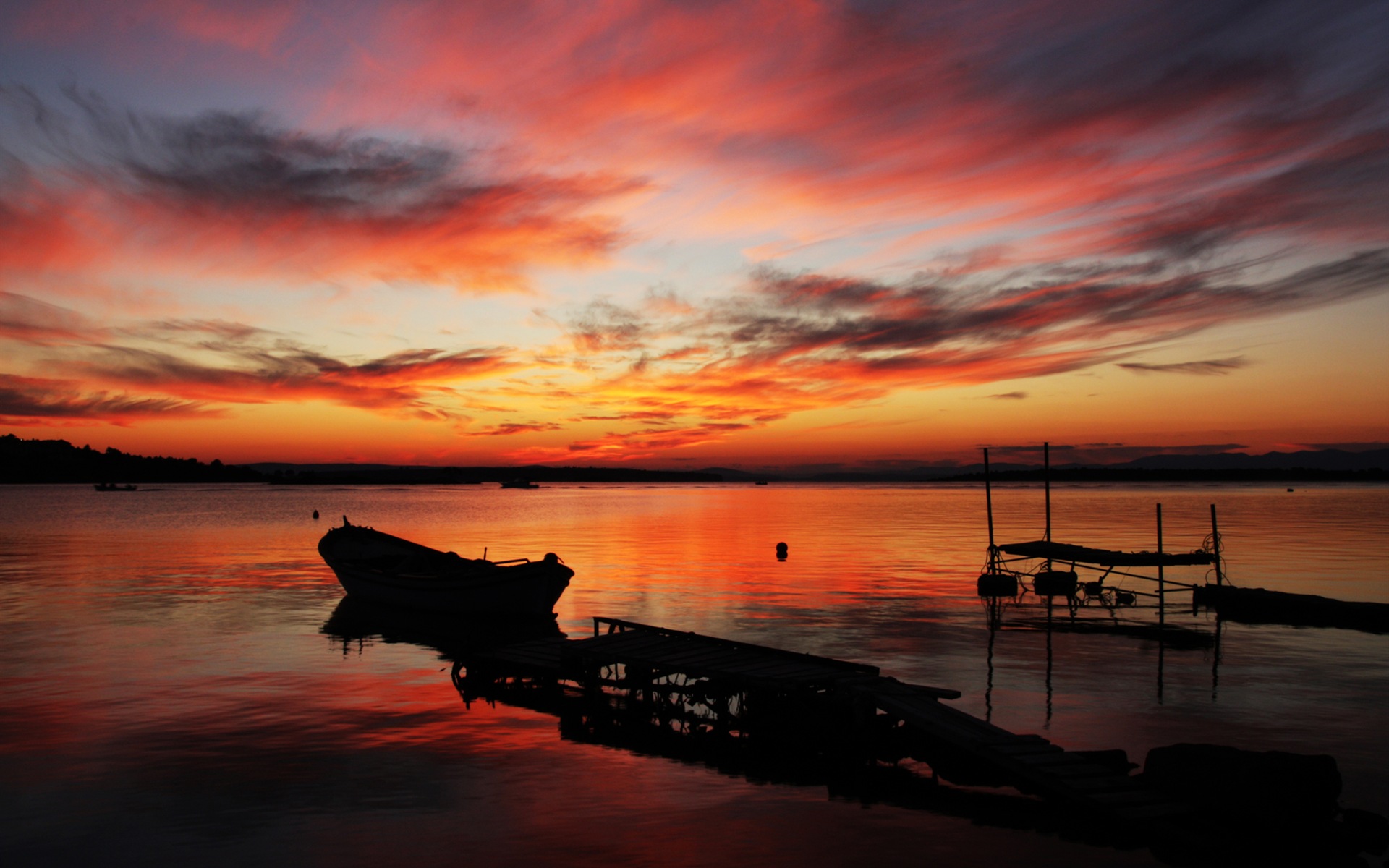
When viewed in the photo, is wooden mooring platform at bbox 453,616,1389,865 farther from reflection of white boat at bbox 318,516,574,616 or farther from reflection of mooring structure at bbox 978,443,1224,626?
reflection of mooring structure at bbox 978,443,1224,626

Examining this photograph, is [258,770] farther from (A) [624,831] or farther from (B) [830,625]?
(B) [830,625]

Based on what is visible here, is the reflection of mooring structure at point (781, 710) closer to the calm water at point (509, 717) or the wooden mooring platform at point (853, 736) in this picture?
the wooden mooring platform at point (853, 736)

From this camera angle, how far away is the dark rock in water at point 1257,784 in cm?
1252

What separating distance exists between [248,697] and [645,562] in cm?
3625

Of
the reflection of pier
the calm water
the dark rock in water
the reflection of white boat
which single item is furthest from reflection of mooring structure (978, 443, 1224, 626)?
the dark rock in water

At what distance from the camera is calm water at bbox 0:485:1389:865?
1319 centimetres

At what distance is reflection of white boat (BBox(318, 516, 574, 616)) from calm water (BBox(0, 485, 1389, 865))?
1818 millimetres

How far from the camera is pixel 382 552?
46219mm

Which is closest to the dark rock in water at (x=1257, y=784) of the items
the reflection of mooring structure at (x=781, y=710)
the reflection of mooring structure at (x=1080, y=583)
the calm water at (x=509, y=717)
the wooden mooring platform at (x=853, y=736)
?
the wooden mooring platform at (x=853, y=736)

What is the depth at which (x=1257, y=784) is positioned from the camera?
505 inches

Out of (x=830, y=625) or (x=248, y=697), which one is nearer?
(x=248, y=697)

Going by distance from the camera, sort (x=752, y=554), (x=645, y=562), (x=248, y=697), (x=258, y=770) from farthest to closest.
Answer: (x=752, y=554)
(x=645, y=562)
(x=248, y=697)
(x=258, y=770)

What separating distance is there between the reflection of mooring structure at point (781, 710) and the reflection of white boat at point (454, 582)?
768 cm

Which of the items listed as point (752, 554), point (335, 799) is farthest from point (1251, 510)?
point (335, 799)
